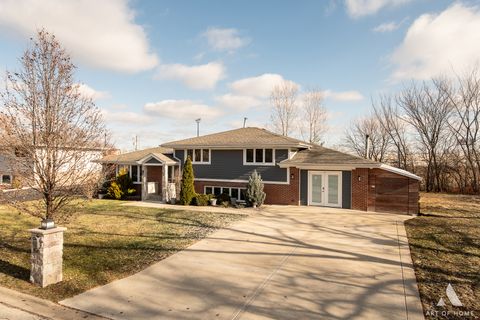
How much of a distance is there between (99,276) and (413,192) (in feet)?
47.4

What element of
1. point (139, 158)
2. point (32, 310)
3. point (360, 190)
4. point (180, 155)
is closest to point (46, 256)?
point (32, 310)

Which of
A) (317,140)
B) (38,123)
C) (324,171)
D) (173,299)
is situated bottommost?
(173,299)

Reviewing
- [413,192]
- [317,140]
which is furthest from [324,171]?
[317,140]

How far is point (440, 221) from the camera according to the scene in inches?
499

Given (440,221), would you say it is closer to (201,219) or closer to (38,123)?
(201,219)

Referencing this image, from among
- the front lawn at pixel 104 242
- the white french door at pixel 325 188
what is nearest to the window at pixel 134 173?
the front lawn at pixel 104 242

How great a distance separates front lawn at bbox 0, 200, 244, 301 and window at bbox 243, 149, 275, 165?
4.98 meters

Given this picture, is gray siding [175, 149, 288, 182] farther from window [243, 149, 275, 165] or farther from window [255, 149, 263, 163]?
window [255, 149, 263, 163]

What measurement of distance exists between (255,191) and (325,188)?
4.00 m

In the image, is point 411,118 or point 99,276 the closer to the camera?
point 99,276

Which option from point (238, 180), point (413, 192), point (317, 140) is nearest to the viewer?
point (413, 192)

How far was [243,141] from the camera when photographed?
18.7m

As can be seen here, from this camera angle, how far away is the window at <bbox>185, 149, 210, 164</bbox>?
65.1 feet

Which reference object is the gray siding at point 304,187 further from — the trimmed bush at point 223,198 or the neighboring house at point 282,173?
the trimmed bush at point 223,198
